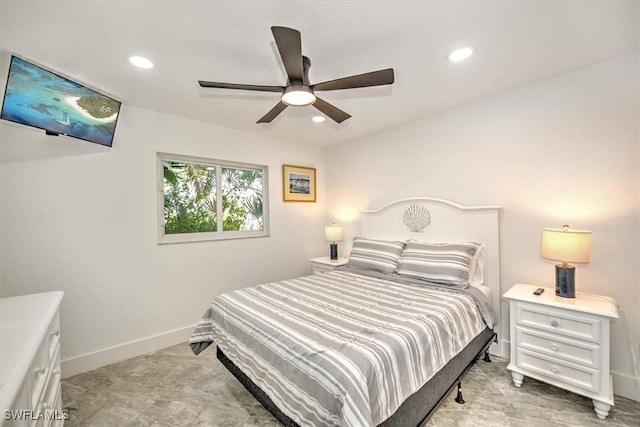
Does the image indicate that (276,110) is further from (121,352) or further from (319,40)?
(121,352)

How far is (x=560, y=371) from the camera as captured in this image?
1.94m

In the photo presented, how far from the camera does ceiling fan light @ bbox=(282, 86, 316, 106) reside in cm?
166

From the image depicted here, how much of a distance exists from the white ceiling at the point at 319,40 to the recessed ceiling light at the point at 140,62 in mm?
53

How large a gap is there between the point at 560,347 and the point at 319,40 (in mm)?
2678

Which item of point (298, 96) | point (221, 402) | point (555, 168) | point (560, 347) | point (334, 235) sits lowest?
point (221, 402)

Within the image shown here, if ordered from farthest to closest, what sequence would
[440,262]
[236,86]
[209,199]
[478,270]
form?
[209,199], [478,270], [440,262], [236,86]

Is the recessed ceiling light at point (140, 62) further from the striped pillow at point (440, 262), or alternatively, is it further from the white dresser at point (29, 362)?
the striped pillow at point (440, 262)

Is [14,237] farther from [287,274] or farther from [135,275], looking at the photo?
[287,274]

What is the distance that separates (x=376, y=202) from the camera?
3.77 meters

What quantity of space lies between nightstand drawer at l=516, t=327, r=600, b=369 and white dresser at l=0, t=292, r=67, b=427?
9.16ft

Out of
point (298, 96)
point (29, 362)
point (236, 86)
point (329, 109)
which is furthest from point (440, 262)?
point (29, 362)

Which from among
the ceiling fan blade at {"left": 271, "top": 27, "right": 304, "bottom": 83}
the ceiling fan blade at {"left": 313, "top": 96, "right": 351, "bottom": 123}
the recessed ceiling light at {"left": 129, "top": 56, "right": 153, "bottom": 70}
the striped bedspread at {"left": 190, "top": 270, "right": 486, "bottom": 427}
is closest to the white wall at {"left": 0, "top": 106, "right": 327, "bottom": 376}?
the recessed ceiling light at {"left": 129, "top": 56, "right": 153, "bottom": 70}

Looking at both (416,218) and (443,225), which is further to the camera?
(416,218)

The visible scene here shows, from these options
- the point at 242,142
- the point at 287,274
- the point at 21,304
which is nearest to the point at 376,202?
the point at 287,274
